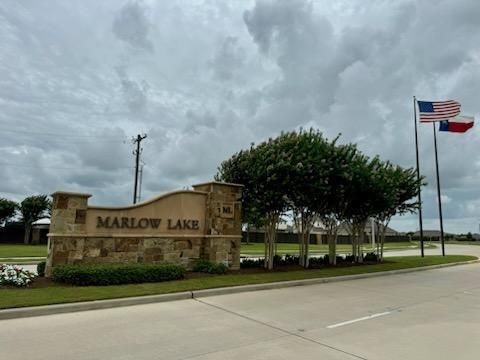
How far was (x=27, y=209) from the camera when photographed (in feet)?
144

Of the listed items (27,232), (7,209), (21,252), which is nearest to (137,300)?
(21,252)

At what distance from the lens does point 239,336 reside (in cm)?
674

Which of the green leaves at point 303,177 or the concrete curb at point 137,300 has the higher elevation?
the green leaves at point 303,177

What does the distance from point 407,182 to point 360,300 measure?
570 inches

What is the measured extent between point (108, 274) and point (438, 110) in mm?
22703

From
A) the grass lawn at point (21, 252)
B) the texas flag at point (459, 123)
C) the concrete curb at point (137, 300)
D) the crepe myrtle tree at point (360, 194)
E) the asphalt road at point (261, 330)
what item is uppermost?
the texas flag at point (459, 123)

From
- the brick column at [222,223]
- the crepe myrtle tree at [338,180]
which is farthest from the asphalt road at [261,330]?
the crepe myrtle tree at [338,180]

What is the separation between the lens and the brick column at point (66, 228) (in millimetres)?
11703

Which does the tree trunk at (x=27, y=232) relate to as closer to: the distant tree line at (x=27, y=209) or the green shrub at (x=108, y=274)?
the distant tree line at (x=27, y=209)

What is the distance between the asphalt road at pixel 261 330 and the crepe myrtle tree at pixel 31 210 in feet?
131

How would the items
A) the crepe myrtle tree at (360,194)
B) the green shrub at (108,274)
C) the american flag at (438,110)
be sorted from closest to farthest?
the green shrub at (108,274), the crepe myrtle tree at (360,194), the american flag at (438,110)

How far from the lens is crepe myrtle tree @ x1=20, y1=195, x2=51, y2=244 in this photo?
43.8 m

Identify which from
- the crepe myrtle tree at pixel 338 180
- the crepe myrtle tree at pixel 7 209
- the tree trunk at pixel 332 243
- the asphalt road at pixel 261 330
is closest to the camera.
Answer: the asphalt road at pixel 261 330

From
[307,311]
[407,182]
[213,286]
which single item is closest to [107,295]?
[213,286]
